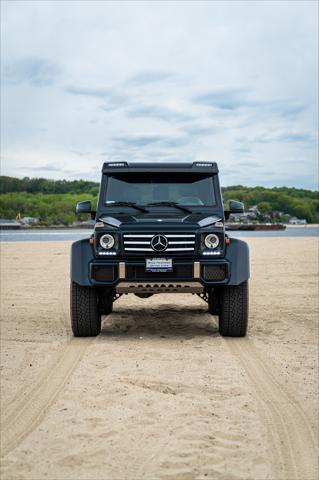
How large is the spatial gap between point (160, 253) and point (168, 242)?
0.17m

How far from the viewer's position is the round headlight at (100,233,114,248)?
781 cm

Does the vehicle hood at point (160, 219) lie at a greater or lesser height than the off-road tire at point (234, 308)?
greater

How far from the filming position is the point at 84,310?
26.4 ft

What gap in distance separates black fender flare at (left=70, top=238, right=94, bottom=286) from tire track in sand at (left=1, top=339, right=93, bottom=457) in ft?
3.48

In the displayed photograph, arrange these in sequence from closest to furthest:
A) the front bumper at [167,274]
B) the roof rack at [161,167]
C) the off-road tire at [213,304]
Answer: the front bumper at [167,274]
the roof rack at [161,167]
the off-road tire at [213,304]

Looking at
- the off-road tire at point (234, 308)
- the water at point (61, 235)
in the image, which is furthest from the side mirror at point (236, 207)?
the water at point (61, 235)

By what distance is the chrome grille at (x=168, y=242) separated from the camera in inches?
304

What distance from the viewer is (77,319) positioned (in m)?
8.08

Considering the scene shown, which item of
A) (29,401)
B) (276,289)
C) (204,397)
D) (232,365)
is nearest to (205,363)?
(232,365)

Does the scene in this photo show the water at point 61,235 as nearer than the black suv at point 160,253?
No

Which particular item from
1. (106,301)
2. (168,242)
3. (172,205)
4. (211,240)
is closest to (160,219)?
(168,242)

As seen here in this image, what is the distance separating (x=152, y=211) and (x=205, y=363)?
2453 millimetres

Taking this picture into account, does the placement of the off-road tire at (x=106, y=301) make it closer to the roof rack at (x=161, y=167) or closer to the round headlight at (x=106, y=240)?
the round headlight at (x=106, y=240)

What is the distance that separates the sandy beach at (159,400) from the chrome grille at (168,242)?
3.75 ft
